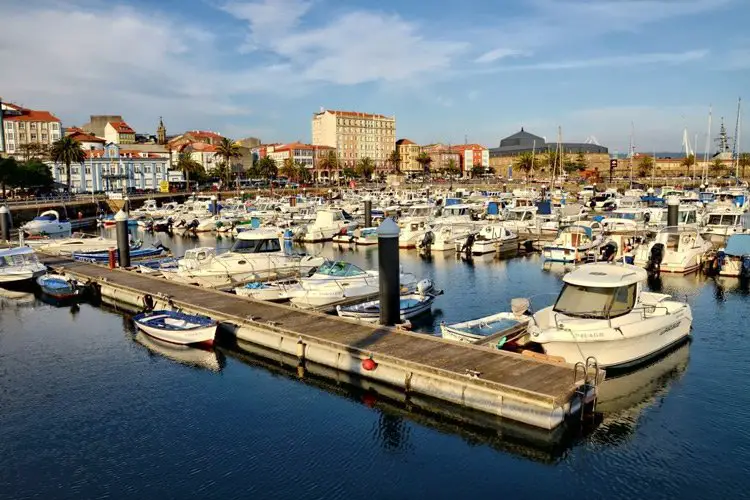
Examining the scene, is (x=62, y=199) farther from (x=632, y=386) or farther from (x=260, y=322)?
(x=632, y=386)

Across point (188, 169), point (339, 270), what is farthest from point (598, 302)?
point (188, 169)

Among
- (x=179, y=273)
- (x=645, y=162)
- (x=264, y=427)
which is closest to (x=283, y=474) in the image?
(x=264, y=427)

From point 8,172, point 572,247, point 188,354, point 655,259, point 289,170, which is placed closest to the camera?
point 188,354

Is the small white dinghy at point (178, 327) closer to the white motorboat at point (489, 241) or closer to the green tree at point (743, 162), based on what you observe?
the white motorboat at point (489, 241)

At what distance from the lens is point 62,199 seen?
85562mm

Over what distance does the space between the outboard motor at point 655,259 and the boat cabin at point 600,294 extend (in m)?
19.4

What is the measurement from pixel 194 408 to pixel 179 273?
56.4 ft

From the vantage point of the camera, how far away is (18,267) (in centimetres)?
3600

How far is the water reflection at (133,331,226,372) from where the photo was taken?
73.3 feet

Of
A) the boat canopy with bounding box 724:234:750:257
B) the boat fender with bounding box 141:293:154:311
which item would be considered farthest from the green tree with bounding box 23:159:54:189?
the boat canopy with bounding box 724:234:750:257

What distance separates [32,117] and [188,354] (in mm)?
133842

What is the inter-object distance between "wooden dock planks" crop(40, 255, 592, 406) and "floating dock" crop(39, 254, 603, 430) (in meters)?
0.03

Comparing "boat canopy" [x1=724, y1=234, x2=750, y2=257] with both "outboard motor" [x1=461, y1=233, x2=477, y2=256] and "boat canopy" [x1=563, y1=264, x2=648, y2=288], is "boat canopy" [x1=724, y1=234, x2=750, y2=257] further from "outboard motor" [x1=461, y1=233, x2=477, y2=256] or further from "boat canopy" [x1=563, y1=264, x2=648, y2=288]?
"boat canopy" [x1=563, y1=264, x2=648, y2=288]

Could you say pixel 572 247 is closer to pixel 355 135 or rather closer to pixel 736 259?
pixel 736 259
